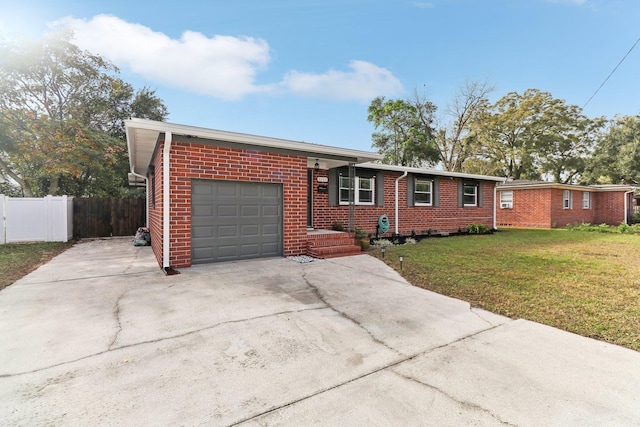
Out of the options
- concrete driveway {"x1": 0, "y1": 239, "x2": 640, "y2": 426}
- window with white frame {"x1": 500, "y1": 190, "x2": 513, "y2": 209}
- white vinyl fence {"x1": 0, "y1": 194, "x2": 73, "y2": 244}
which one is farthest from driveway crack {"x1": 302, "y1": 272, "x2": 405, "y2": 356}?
window with white frame {"x1": 500, "y1": 190, "x2": 513, "y2": 209}

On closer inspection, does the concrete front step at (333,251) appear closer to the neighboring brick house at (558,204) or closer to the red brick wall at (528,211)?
the neighboring brick house at (558,204)

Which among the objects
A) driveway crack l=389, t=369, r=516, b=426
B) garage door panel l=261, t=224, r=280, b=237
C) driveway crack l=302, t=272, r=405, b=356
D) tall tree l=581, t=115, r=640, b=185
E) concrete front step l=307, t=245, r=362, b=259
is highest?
tall tree l=581, t=115, r=640, b=185

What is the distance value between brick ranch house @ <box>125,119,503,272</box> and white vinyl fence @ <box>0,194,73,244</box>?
10.9 ft

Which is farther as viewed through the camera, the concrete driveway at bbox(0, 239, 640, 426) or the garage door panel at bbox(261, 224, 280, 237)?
the garage door panel at bbox(261, 224, 280, 237)

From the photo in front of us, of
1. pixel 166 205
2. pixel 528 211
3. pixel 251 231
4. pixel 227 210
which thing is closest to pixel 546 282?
pixel 251 231

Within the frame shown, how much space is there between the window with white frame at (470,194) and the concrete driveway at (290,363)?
34.3 ft

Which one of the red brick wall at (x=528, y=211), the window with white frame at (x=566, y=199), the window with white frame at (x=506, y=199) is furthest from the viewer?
the window with white frame at (x=506, y=199)

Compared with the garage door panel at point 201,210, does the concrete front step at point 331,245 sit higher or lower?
lower

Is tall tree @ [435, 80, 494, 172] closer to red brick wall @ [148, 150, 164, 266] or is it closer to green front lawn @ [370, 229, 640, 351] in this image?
green front lawn @ [370, 229, 640, 351]

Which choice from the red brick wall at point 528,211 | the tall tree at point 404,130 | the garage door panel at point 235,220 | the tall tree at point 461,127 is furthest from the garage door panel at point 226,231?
the tall tree at point 461,127

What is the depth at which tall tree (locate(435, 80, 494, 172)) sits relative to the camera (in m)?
25.6

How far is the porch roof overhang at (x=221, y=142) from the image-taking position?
5.54 metres

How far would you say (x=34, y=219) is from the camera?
986cm

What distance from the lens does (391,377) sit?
2342mm
